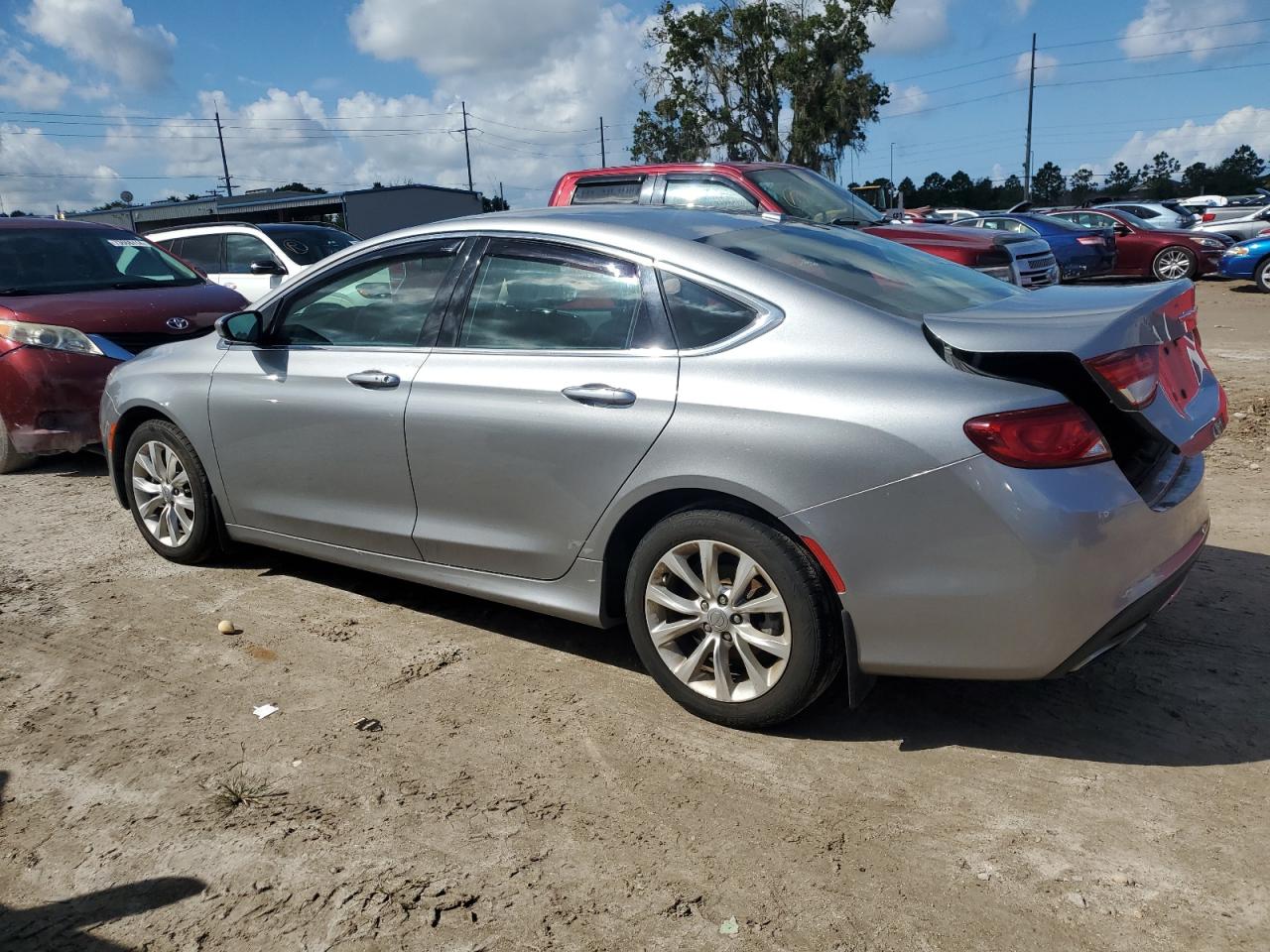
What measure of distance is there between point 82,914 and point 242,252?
10191 millimetres

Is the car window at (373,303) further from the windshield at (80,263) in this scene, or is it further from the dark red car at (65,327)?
the windshield at (80,263)

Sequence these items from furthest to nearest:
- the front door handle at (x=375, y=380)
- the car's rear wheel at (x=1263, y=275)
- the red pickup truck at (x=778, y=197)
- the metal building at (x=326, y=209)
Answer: the metal building at (x=326, y=209), the car's rear wheel at (x=1263, y=275), the red pickup truck at (x=778, y=197), the front door handle at (x=375, y=380)

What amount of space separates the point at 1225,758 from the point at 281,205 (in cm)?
3756

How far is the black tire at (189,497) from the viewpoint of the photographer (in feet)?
16.1

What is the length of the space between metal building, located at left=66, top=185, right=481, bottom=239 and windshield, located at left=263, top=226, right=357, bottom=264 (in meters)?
23.1

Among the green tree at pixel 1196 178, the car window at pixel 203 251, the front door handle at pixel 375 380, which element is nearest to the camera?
the front door handle at pixel 375 380

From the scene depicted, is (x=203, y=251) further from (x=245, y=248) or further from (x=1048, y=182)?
(x=1048, y=182)

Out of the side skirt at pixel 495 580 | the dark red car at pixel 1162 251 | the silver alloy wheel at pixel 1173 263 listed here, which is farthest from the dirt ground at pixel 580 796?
the silver alloy wheel at pixel 1173 263

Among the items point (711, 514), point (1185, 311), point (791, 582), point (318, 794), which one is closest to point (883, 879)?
point (791, 582)

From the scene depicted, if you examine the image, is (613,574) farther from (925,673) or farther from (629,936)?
(629,936)

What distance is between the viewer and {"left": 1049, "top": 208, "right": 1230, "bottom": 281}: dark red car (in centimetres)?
1897

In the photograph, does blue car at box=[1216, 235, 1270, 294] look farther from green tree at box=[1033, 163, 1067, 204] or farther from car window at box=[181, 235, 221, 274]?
green tree at box=[1033, 163, 1067, 204]

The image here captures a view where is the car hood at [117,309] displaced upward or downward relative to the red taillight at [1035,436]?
upward

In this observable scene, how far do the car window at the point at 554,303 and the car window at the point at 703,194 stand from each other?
524 cm
